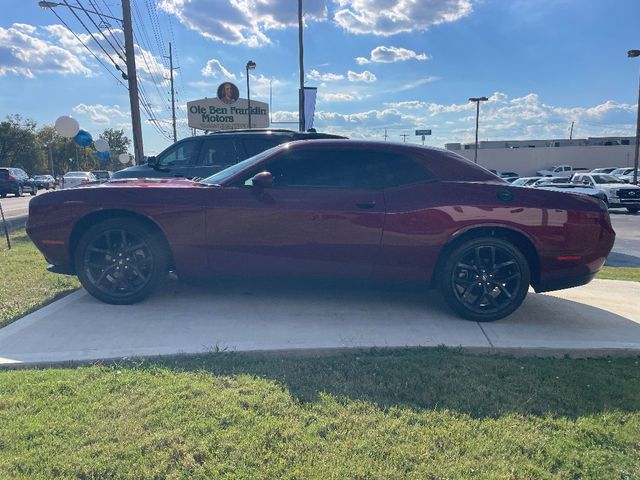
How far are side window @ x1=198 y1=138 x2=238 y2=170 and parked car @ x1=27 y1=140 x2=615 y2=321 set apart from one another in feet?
14.5

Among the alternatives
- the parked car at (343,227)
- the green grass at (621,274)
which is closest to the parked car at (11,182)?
the parked car at (343,227)

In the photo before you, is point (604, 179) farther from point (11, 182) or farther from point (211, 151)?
point (11, 182)

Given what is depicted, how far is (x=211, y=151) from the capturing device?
8930 mm

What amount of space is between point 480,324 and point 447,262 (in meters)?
0.64

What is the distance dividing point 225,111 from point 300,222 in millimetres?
28700

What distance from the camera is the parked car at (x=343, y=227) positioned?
13.7 feet

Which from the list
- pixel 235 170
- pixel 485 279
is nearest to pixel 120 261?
pixel 235 170

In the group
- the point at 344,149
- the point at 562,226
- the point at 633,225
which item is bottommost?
the point at 633,225

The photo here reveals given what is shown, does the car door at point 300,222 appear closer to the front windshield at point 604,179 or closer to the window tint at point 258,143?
the window tint at point 258,143

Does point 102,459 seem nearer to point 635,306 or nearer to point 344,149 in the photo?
point 344,149

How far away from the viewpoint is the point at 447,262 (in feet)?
13.9

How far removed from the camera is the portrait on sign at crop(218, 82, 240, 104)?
28.1 m

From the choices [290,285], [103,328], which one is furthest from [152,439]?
[290,285]

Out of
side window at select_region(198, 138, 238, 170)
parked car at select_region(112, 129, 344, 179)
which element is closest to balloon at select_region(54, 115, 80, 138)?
parked car at select_region(112, 129, 344, 179)
